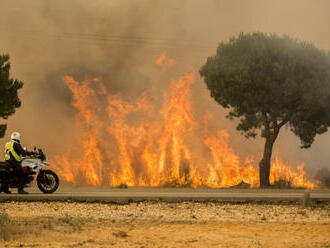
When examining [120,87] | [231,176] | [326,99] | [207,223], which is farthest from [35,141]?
[207,223]

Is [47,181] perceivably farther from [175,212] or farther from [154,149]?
[154,149]

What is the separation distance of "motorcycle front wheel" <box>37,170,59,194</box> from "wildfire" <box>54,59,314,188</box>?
16.2 metres

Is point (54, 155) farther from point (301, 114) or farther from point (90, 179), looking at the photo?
point (301, 114)

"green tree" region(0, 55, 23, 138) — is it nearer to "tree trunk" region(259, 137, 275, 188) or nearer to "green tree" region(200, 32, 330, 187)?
"green tree" region(200, 32, 330, 187)

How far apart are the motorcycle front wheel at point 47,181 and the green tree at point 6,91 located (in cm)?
1704

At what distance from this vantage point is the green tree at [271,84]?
37156 millimetres

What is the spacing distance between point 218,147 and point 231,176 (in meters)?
2.28

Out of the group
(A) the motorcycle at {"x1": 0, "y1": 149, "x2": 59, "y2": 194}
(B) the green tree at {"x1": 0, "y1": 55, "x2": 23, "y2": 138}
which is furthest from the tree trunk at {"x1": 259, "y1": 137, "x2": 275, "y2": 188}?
(A) the motorcycle at {"x1": 0, "y1": 149, "x2": 59, "y2": 194}

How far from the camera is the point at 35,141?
1801 inches

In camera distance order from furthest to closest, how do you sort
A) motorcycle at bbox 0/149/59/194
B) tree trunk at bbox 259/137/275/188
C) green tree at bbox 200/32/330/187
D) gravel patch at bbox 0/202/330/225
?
1. tree trunk at bbox 259/137/275/188
2. green tree at bbox 200/32/330/187
3. motorcycle at bbox 0/149/59/194
4. gravel patch at bbox 0/202/330/225

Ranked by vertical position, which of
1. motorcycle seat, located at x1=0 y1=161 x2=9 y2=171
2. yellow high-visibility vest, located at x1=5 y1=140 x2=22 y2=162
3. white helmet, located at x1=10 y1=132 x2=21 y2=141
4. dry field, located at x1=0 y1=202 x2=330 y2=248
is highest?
white helmet, located at x1=10 y1=132 x2=21 y2=141

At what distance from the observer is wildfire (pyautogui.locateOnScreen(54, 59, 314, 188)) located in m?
38.7

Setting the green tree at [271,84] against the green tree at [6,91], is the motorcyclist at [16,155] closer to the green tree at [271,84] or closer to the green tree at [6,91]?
the green tree at [6,91]

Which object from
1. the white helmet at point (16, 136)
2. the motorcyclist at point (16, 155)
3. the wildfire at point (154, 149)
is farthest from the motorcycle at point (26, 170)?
the wildfire at point (154, 149)
